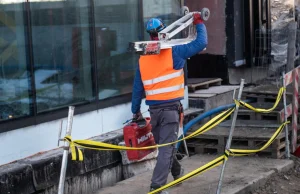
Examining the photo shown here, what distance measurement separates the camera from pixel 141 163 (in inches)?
311

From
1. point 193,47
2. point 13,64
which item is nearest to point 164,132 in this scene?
point 193,47

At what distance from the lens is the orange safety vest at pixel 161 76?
6.27 metres

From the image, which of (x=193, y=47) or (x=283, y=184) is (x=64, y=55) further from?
(x=283, y=184)

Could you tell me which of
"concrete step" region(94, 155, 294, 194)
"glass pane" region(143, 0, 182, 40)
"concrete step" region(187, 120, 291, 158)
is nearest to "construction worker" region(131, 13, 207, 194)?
"concrete step" region(94, 155, 294, 194)

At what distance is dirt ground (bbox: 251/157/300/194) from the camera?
720 cm

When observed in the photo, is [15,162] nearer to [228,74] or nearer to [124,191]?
[124,191]

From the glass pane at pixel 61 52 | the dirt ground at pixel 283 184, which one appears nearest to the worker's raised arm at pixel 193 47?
the glass pane at pixel 61 52

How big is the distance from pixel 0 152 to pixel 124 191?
5.18 feet

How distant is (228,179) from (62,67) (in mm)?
2532

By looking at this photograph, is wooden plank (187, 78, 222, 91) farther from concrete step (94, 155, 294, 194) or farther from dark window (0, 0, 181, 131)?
concrete step (94, 155, 294, 194)

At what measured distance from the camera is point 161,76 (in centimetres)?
628

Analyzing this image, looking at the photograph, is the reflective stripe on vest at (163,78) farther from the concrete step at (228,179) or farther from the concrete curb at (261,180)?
the concrete curb at (261,180)

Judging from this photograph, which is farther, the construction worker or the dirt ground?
the dirt ground

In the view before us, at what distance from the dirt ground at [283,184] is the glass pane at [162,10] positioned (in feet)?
9.64
